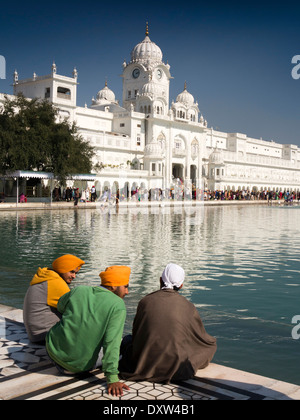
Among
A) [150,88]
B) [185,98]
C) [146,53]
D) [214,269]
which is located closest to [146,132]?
[150,88]

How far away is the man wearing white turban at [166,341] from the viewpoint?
374 centimetres

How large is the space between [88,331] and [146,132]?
2135 inches

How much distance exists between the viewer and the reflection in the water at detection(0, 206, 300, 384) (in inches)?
209

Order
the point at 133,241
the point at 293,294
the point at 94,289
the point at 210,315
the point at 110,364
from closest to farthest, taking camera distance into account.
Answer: the point at 110,364 < the point at 94,289 < the point at 210,315 < the point at 293,294 < the point at 133,241

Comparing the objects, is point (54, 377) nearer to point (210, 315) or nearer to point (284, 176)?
point (210, 315)

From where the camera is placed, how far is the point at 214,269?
9625 millimetres

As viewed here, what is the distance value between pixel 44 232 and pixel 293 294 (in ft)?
32.3

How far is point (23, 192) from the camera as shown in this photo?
3481 cm

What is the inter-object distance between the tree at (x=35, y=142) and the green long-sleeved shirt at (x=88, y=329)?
90.5 feet

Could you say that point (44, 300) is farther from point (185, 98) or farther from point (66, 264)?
point (185, 98)

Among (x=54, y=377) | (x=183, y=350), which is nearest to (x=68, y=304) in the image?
(x=54, y=377)

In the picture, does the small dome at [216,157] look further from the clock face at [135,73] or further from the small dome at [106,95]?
the small dome at [106,95]

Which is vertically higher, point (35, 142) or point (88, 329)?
point (35, 142)

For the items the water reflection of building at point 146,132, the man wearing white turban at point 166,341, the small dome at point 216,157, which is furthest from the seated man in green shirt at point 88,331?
the small dome at point 216,157
